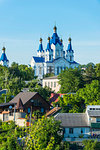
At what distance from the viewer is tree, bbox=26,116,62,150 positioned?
104ft

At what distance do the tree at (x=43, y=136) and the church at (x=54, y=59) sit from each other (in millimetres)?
78680

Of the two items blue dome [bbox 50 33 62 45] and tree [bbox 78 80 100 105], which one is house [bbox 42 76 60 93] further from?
blue dome [bbox 50 33 62 45]

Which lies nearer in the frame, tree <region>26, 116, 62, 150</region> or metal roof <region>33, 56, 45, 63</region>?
tree <region>26, 116, 62, 150</region>

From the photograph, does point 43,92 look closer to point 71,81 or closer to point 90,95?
point 71,81

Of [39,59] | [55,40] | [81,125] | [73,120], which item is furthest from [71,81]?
[39,59]

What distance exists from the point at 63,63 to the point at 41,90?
57.2m

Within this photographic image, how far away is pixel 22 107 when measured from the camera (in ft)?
161

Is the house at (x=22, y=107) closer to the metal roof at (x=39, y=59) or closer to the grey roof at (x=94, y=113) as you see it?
the grey roof at (x=94, y=113)

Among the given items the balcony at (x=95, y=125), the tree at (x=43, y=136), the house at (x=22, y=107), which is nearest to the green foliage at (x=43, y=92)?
the house at (x=22, y=107)

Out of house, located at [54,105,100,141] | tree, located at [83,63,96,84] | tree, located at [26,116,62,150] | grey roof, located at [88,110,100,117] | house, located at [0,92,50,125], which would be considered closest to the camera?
tree, located at [26,116,62,150]

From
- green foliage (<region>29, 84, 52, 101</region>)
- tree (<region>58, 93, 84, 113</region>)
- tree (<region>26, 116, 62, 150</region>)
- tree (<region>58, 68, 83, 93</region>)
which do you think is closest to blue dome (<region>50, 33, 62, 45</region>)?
tree (<region>58, 68, 83, 93</region>)

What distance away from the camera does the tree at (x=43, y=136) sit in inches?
1252

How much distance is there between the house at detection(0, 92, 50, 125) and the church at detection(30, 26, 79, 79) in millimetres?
61125

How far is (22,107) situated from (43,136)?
16267mm
